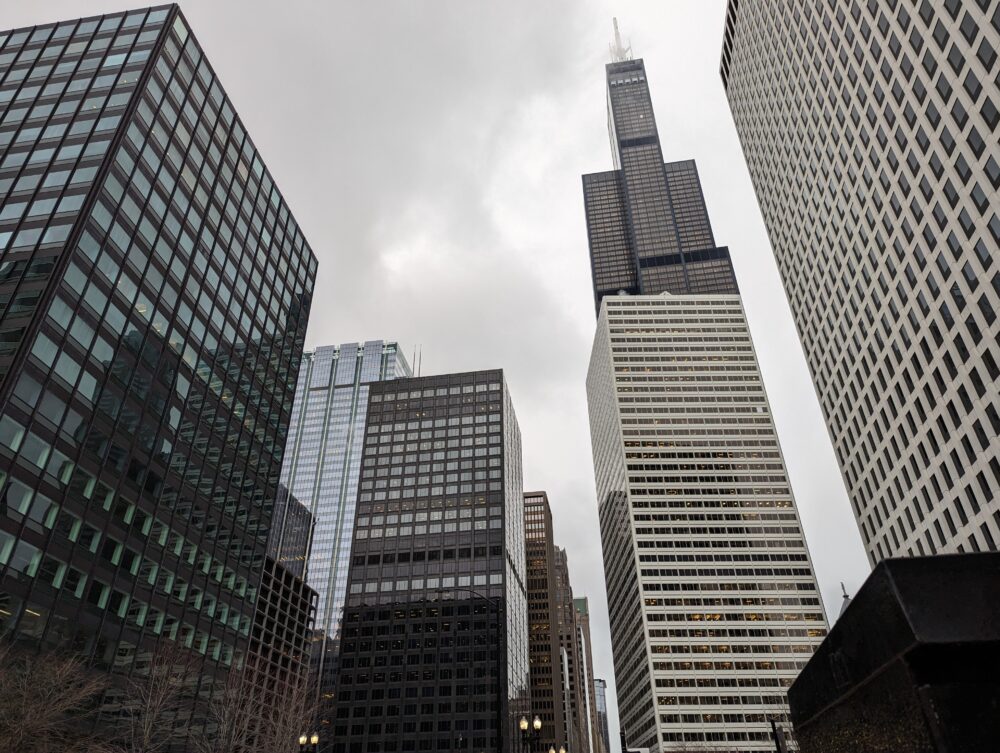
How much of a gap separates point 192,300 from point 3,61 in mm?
27040

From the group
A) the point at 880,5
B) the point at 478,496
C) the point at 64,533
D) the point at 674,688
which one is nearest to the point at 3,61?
the point at 64,533

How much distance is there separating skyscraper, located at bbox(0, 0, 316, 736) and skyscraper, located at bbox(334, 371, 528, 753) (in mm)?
77878

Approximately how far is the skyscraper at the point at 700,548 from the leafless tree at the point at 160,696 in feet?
380

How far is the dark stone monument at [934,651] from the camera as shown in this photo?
143 inches

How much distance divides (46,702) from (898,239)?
7845cm

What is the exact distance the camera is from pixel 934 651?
3.75m

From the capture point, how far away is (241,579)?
206 ft

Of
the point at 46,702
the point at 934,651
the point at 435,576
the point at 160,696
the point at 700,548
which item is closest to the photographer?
the point at 934,651

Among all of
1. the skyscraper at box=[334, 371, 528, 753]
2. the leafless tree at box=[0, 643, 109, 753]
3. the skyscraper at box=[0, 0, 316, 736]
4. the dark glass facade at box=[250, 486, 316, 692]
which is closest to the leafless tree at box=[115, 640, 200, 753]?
the skyscraper at box=[0, 0, 316, 736]

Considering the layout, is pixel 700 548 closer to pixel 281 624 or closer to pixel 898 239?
pixel 281 624

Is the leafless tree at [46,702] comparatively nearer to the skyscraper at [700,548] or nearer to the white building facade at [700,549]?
the white building facade at [700,549]

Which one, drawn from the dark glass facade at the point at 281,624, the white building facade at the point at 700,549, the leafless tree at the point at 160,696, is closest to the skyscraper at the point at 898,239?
the white building facade at the point at 700,549

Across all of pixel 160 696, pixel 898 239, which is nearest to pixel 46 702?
pixel 160 696

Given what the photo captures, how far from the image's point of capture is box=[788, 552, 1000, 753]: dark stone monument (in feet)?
11.9
